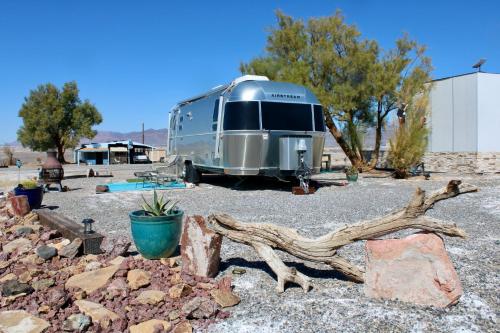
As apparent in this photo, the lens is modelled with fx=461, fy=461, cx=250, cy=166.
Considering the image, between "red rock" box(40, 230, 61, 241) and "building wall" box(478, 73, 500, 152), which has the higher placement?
"building wall" box(478, 73, 500, 152)

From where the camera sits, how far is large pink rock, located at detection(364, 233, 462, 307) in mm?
3963

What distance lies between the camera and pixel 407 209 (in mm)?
4172

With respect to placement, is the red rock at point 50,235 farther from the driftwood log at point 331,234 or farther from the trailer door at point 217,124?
the trailer door at point 217,124

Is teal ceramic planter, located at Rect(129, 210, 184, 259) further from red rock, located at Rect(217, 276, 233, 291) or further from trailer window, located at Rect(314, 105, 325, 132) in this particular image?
trailer window, located at Rect(314, 105, 325, 132)

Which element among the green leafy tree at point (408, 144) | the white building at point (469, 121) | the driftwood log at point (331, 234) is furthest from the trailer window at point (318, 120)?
the white building at point (469, 121)

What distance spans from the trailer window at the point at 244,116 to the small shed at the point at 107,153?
33.3 metres

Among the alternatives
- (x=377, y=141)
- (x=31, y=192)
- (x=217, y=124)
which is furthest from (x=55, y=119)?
(x=31, y=192)

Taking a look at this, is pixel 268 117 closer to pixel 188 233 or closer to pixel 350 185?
pixel 350 185

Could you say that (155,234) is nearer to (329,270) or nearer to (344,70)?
(329,270)

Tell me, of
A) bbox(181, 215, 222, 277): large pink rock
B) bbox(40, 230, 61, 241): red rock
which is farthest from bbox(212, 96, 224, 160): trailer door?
bbox(181, 215, 222, 277): large pink rock

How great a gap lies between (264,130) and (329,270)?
7.88m

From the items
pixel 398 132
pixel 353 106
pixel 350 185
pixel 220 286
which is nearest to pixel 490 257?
pixel 220 286

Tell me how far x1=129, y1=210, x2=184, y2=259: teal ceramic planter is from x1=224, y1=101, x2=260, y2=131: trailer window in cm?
754

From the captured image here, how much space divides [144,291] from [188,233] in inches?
35.6
